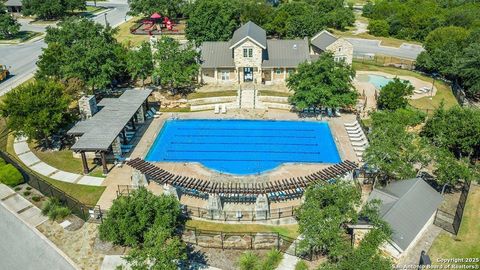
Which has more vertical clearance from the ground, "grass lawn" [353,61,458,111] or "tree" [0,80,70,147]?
"tree" [0,80,70,147]

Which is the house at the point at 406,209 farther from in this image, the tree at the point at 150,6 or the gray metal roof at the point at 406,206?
the tree at the point at 150,6

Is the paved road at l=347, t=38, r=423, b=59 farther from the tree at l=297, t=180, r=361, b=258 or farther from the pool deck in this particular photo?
the tree at l=297, t=180, r=361, b=258

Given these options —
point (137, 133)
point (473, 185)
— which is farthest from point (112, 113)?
point (473, 185)

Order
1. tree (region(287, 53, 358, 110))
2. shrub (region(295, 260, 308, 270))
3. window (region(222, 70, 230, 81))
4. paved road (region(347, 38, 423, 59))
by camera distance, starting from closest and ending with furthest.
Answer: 1. shrub (region(295, 260, 308, 270))
2. tree (region(287, 53, 358, 110))
3. window (region(222, 70, 230, 81))
4. paved road (region(347, 38, 423, 59))

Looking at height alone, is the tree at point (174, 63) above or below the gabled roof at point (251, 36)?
below

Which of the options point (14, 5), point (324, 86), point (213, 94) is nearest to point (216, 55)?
point (213, 94)

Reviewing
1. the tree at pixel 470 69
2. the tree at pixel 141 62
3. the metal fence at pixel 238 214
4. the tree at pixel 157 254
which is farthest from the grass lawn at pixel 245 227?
the tree at pixel 470 69

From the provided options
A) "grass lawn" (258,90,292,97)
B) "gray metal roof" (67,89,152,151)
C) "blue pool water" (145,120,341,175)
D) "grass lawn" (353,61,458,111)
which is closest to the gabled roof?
"grass lawn" (258,90,292,97)
